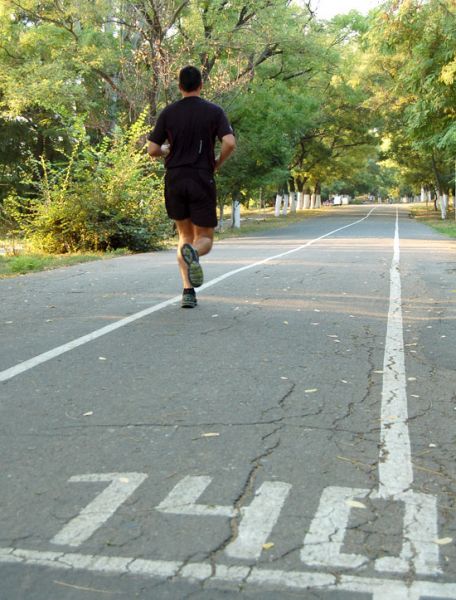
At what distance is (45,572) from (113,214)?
625 inches

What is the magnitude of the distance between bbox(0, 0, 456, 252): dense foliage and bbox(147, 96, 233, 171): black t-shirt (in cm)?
980

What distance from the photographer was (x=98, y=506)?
9.69 feet

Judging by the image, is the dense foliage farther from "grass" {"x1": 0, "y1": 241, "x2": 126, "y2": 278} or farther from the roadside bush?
"grass" {"x1": 0, "y1": 241, "x2": 126, "y2": 278}

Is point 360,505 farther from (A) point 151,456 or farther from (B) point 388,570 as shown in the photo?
(A) point 151,456

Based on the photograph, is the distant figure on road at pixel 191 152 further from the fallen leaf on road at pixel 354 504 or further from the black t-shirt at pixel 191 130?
the fallen leaf on road at pixel 354 504

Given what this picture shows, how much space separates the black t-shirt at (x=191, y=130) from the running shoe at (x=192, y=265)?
80 centimetres

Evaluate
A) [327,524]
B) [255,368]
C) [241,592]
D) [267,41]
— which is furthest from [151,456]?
[267,41]

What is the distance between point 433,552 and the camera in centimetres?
257

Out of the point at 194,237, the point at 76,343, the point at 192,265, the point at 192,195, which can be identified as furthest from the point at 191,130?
the point at 76,343

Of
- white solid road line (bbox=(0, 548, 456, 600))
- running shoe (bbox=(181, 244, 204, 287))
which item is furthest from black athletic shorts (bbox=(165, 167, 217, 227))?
white solid road line (bbox=(0, 548, 456, 600))

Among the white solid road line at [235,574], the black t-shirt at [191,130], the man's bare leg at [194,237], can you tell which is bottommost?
the white solid road line at [235,574]

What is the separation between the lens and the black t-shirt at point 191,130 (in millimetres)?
7172

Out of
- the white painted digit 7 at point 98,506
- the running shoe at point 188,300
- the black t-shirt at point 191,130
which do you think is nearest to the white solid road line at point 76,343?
the running shoe at point 188,300

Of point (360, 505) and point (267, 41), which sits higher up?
point (267, 41)
